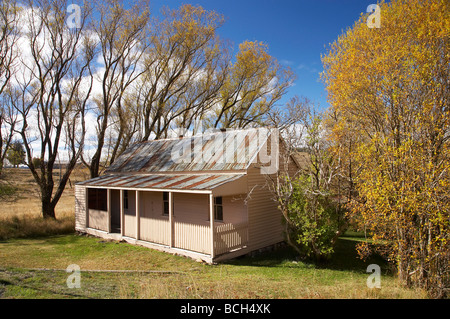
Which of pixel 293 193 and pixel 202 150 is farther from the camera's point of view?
pixel 202 150

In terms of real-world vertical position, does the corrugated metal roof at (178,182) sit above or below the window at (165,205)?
above

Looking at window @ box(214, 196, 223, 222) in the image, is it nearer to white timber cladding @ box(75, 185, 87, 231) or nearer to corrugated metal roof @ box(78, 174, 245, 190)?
corrugated metal roof @ box(78, 174, 245, 190)

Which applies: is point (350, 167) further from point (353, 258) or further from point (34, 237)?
point (34, 237)

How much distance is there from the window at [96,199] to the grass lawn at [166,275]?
10.3ft

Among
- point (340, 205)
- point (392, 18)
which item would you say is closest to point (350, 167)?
point (340, 205)

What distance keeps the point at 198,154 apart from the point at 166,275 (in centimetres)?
780

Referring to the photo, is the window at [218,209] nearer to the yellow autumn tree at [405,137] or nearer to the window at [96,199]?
the yellow autumn tree at [405,137]

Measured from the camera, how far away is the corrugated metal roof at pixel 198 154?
13984 millimetres

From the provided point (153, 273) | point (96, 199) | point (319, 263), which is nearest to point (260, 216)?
point (319, 263)

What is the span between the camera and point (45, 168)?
69.6 ft

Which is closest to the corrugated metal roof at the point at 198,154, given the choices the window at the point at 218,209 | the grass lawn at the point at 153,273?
the window at the point at 218,209

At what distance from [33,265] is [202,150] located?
9.21 metres

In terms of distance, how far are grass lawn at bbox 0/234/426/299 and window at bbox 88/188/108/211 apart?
3127mm

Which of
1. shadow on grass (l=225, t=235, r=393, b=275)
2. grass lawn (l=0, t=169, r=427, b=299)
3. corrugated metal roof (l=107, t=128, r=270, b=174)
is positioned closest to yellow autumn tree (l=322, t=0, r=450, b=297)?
grass lawn (l=0, t=169, r=427, b=299)
